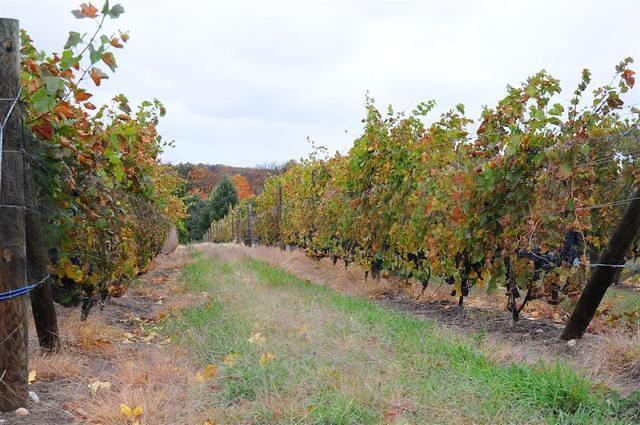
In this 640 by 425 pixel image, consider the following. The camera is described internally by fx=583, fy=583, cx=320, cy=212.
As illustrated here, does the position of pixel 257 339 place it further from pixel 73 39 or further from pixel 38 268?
pixel 73 39

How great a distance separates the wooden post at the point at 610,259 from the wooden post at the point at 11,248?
13.1 feet

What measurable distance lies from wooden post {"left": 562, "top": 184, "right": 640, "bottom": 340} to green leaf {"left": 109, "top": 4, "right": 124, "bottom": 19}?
3700 mm

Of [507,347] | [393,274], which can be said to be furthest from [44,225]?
[393,274]

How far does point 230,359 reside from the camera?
3852 mm

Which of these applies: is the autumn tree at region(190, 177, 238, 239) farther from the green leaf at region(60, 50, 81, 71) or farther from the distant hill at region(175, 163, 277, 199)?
the green leaf at region(60, 50, 81, 71)

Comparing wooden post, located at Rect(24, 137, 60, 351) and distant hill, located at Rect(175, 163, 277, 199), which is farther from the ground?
distant hill, located at Rect(175, 163, 277, 199)

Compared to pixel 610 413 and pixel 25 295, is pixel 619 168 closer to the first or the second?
pixel 610 413

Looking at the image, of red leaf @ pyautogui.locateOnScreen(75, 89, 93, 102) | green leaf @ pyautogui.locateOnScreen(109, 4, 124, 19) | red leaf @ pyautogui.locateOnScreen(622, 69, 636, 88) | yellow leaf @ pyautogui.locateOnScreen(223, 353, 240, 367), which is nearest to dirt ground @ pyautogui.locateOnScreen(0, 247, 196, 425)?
yellow leaf @ pyautogui.locateOnScreen(223, 353, 240, 367)

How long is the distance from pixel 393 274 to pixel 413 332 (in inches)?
194

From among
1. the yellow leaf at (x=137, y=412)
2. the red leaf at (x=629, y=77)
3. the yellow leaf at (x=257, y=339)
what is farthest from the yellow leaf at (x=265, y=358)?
the red leaf at (x=629, y=77)

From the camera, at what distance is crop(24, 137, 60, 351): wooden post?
3492 mm

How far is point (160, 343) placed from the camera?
16.8 feet

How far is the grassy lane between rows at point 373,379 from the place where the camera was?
2.81 meters

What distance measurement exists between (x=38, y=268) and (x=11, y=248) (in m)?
0.63
